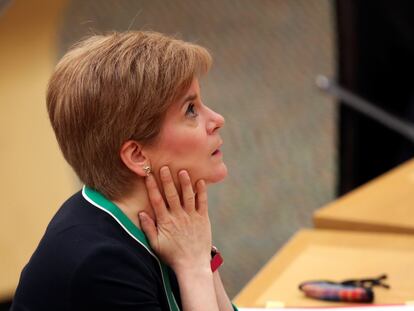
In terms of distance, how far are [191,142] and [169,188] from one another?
81mm

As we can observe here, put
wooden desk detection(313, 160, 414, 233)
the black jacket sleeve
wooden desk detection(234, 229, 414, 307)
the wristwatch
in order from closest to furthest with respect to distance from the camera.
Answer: the black jacket sleeve < the wristwatch < wooden desk detection(234, 229, 414, 307) < wooden desk detection(313, 160, 414, 233)

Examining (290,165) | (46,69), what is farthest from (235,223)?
(46,69)

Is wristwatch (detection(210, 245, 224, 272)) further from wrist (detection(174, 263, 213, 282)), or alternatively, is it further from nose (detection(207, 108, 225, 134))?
nose (detection(207, 108, 225, 134))

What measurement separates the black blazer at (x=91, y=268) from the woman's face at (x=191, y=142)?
0.12m

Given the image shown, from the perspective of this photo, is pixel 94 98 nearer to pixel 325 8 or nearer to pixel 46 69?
pixel 46 69

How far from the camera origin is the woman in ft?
4.06

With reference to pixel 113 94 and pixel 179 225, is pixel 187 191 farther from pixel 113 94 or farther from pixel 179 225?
pixel 113 94

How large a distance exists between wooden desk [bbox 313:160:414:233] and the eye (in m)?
1.13

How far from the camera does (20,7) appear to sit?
10.2ft

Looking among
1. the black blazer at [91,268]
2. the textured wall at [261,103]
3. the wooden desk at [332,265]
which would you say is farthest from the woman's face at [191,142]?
the textured wall at [261,103]

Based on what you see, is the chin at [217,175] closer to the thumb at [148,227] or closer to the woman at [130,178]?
the woman at [130,178]

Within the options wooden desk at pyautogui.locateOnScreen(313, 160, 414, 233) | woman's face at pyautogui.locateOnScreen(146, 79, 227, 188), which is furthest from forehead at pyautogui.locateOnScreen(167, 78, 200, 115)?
wooden desk at pyautogui.locateOnScreen(313, 160, 414, 233)

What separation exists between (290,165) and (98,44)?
4.81m

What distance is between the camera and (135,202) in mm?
1349
